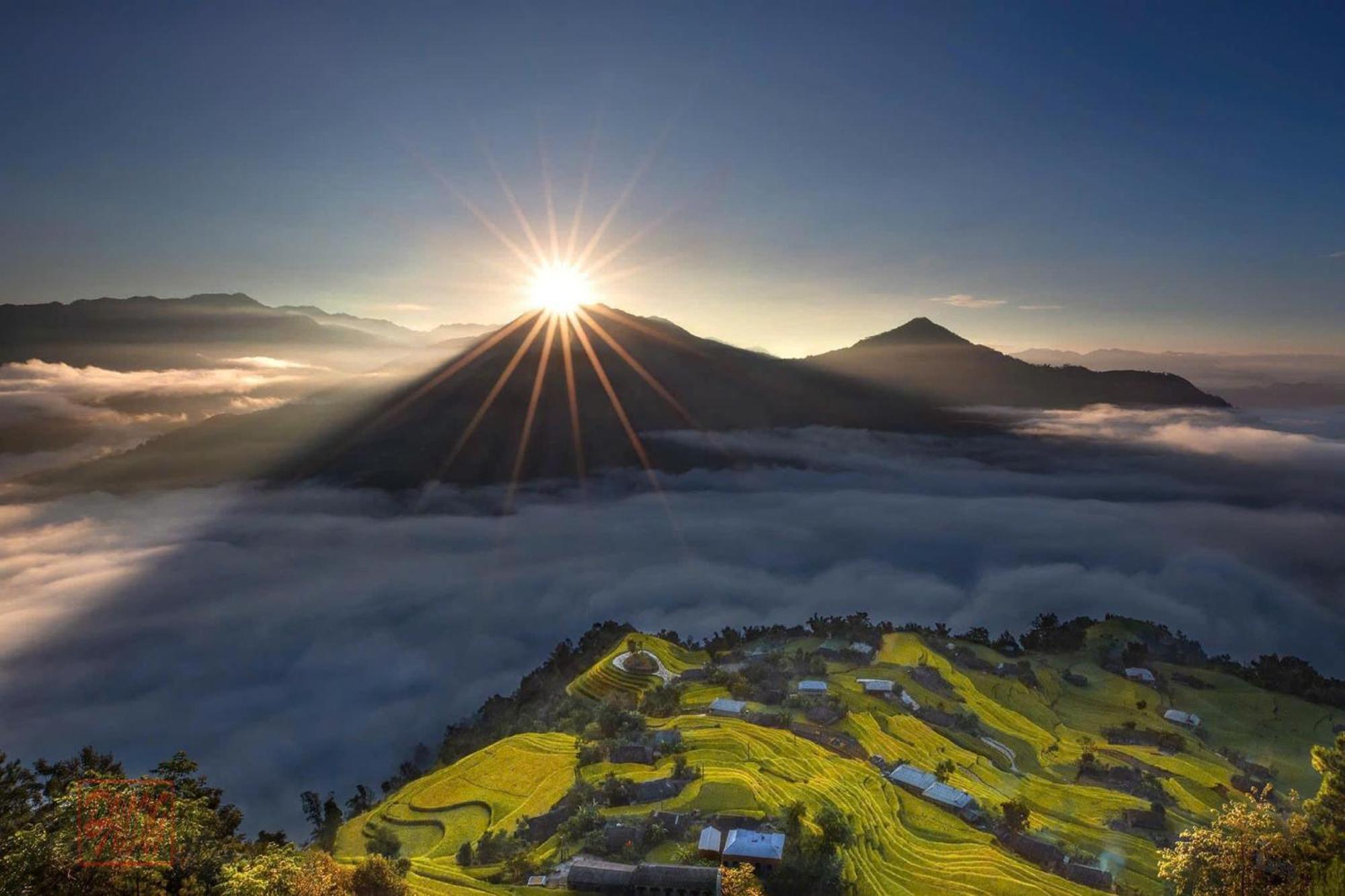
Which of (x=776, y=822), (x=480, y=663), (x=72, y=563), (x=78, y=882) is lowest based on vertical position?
(x=480, y=663)

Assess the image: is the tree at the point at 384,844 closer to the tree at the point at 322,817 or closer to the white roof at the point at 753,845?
the tree at the point at 322,817

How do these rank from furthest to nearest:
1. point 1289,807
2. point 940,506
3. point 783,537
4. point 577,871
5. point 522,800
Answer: point 940,506 < point 783,537 < point 1289,807 < point 522,800 < point 577,871

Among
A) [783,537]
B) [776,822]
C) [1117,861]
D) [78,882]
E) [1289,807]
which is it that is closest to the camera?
[78,882]

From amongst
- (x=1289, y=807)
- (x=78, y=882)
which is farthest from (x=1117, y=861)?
(x=78, y=882)

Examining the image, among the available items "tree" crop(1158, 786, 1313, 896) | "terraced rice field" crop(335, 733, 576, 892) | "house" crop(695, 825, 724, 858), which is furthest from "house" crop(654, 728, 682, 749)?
"tree" crop(1158, 786, 1313, 896)

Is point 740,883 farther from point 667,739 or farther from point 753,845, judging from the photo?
point 667,739

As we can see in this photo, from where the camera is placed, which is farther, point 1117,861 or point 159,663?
point 159,663

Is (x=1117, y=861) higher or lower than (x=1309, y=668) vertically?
higher

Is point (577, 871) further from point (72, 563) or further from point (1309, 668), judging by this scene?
point (72, 563)
